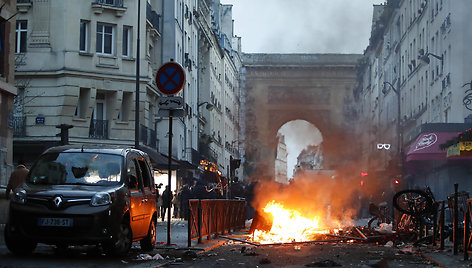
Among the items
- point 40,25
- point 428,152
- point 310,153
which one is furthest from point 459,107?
point 310,153

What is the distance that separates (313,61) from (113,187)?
282 feet

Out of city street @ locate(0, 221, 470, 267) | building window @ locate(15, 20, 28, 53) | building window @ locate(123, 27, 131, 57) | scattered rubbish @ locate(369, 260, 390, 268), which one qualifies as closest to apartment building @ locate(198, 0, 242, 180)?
building window @ locate(123, 27, 131, 57)

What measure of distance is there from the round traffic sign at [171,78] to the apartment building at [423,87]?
21.6m

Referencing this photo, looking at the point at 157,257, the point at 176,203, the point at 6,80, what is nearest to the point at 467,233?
the point at 157,257

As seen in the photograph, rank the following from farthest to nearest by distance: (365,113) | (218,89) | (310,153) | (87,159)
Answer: (310,153), (365,113), (218,89), (87,159)

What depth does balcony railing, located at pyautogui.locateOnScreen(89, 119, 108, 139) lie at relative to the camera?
125 ft

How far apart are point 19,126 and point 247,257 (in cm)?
2529

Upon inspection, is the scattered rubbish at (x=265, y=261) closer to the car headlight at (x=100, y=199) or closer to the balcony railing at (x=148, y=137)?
the car headlight at (x=100, y=199)

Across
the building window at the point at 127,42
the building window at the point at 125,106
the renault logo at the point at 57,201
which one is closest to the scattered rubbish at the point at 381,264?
the renault logo at the point at 57,201

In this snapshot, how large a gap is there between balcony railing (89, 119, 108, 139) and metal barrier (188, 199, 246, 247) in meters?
15.3

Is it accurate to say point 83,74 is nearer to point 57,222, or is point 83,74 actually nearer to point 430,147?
point 430,147

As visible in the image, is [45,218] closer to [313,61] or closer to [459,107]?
[459,107]

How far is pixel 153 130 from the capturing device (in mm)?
42344

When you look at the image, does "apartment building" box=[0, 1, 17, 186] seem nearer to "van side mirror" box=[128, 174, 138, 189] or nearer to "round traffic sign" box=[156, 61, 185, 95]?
"round traffic sign" box=[156, 61, 185, 95]
